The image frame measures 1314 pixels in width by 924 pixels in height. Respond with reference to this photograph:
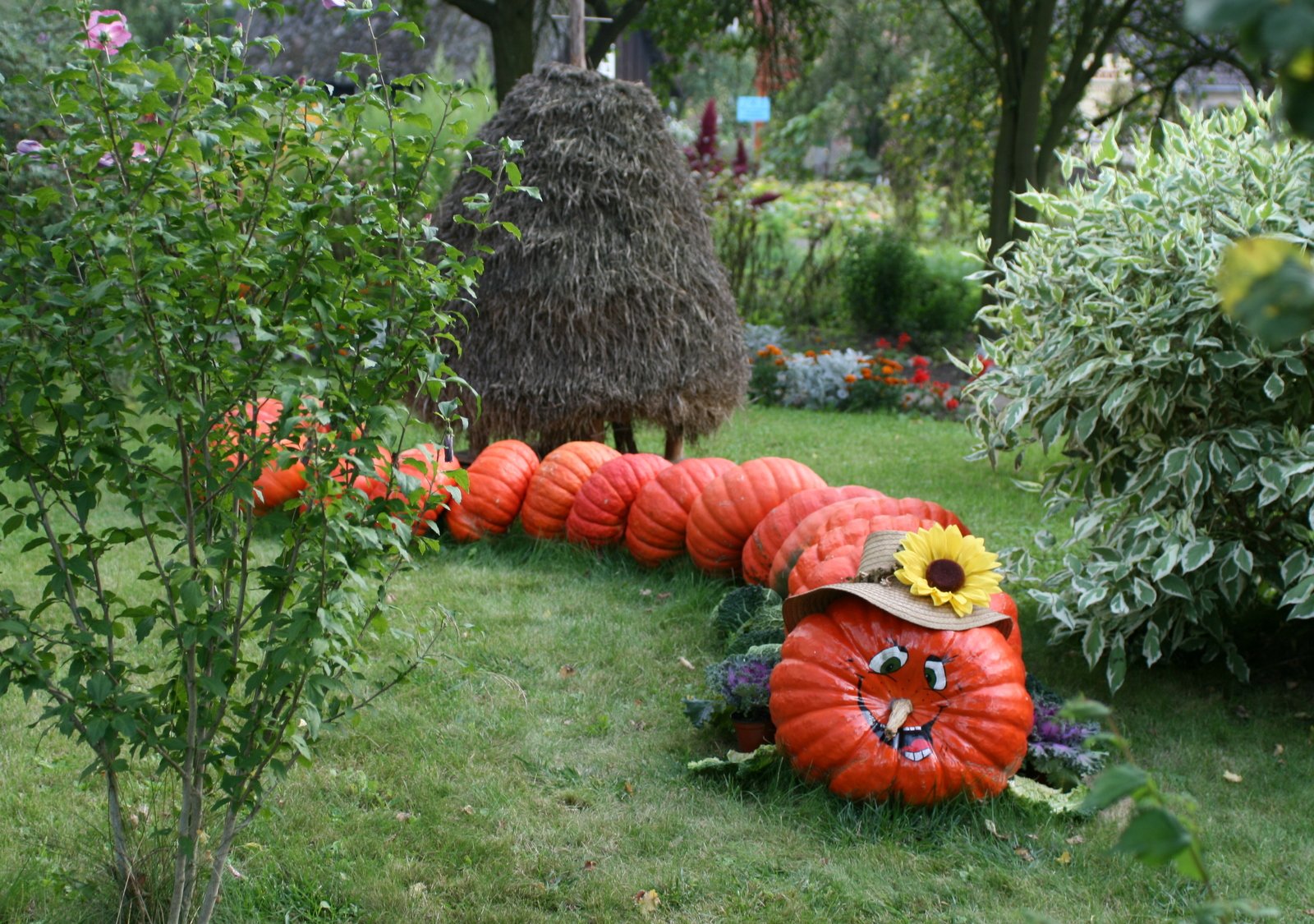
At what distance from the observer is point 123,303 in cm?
176

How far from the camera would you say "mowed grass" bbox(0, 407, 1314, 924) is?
99.6 inches

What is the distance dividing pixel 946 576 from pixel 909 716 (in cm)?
39

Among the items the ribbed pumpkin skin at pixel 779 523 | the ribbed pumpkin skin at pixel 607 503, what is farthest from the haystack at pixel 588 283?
the ribbed pumpkin skin at pixel 779 523

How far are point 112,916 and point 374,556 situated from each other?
0.98 metres

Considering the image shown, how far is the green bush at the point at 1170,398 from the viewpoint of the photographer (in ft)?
11.5

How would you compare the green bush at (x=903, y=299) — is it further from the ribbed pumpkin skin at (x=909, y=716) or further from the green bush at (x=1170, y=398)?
→ the ribbed pumpkin skin at (x=909, y=716)

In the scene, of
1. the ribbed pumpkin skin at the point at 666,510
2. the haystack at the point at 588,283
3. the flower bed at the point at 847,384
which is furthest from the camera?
the flower bed at the point at 847,384

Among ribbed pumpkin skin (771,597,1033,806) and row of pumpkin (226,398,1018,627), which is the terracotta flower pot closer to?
ribbed pumpkin skin (771,597,1033,806)

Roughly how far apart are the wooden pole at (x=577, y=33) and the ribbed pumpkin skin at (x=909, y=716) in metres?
4.42

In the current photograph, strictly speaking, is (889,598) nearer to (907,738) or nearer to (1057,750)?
(907,738)

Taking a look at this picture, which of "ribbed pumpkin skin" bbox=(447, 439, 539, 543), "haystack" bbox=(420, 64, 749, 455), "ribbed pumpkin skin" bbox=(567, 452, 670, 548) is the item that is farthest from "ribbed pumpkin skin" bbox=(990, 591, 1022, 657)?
"haystack" bbox=(420, 64, 749, 455)

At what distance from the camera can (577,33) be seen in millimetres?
6539

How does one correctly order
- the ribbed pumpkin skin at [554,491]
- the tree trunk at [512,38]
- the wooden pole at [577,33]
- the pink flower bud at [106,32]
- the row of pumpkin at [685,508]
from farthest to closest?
the tree trunk at [512,38] → the wooden pole at [577,33] → the ribbed pumpkin skin at [554,491] → the row of pumpkin at [685,508] → the pink flower bud at [106,32]

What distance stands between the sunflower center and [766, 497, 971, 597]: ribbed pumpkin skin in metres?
0.76
